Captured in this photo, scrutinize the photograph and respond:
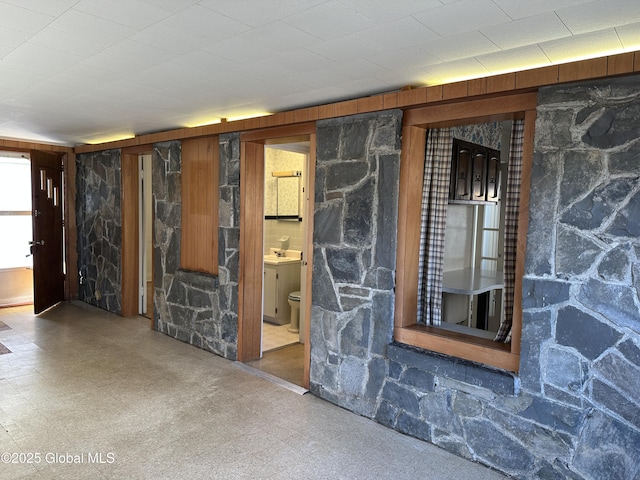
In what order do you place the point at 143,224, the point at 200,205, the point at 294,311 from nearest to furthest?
1. the point at 200,205
2. the point at 294,311
3. the point at 143,224

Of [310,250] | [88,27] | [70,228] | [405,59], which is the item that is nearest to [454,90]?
[405,59]

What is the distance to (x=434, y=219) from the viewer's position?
308 cm

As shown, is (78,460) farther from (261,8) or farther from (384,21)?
(384,21)

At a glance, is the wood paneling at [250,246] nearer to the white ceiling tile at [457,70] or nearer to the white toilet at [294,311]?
the white toilet at [294,311]

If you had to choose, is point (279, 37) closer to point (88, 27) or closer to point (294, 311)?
point (88, 27)

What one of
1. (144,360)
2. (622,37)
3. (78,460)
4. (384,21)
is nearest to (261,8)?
(384,21)

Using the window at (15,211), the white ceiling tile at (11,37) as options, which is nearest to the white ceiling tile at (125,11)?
the white ceiling tile at (11,37)

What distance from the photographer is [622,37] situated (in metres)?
1.98

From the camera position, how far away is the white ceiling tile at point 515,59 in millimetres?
2208

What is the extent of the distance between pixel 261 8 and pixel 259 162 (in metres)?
2.36

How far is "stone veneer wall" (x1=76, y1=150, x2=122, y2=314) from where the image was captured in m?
5.72

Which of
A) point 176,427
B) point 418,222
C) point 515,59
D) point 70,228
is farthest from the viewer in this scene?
point 70,228

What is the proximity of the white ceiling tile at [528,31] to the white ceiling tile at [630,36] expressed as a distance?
209 millimetres

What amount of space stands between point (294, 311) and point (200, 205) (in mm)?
1615
